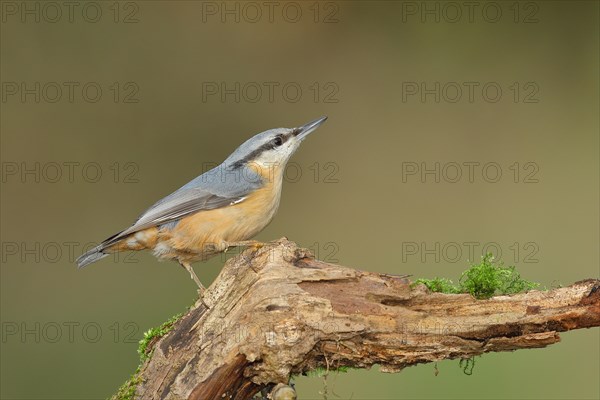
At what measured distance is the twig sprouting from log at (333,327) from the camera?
3236 mm

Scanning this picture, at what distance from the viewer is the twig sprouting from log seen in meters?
3.24

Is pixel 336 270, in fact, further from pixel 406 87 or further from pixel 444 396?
pixel 406 87

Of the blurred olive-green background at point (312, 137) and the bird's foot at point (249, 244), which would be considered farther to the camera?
the blurred olive-green background at point (312, 137)

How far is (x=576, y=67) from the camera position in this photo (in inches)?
349

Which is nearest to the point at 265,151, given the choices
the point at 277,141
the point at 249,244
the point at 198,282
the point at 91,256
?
the point at 277,141

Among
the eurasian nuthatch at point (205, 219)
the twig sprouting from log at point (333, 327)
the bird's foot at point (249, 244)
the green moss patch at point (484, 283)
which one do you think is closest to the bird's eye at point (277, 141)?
the eurasian nuthatch at point (205, 219)

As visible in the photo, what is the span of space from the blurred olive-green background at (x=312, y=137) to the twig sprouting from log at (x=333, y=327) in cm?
350

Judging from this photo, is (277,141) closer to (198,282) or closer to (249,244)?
(249,244)

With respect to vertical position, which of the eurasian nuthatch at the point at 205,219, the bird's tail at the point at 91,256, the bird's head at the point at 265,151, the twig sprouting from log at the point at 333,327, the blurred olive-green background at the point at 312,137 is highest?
the blurred olive-green background at the point at 312,137

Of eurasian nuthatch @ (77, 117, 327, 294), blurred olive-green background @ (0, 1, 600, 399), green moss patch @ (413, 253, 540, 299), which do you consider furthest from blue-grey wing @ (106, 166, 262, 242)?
blurred olive-green background @ (0, 1, 600, 399)

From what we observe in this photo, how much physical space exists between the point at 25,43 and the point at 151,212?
4.64 m

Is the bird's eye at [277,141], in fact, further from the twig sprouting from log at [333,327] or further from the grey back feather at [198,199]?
the twig sprouting from log at [333,327]

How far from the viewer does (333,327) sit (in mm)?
3230

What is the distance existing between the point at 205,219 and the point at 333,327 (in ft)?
4.16
